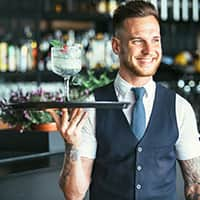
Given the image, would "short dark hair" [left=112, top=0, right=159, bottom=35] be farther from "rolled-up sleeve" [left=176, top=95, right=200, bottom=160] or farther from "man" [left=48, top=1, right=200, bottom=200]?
"rolled-up sleeve" [left=176, top=95, right=200, bottom=160]

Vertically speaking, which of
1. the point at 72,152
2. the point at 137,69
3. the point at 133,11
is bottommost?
the point at 72,152

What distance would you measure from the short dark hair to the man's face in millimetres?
14

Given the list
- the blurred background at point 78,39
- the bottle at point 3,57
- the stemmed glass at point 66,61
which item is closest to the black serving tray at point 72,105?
the stemmed glass at point 66,61

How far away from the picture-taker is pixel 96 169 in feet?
6.31

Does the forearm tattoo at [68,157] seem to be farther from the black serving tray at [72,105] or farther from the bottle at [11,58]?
the bottle at [11,58]

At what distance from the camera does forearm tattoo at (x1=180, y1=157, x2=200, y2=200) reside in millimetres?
1962

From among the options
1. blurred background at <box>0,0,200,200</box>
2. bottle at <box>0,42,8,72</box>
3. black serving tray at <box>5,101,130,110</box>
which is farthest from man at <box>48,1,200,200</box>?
bottle at <box>0,42,8,72</box>

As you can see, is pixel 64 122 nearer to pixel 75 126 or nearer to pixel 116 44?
pixel 75 126

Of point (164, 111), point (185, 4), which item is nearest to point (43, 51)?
point (185, 4)

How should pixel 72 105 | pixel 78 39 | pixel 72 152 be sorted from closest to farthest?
pixel 72 105 < pixel 72 152 < pixel 78 39

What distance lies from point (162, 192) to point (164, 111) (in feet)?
0.83

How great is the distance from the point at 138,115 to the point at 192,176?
274 millimetres

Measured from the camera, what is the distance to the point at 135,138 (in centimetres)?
188

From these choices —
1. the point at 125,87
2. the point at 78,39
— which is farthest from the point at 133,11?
the point at 78,39
